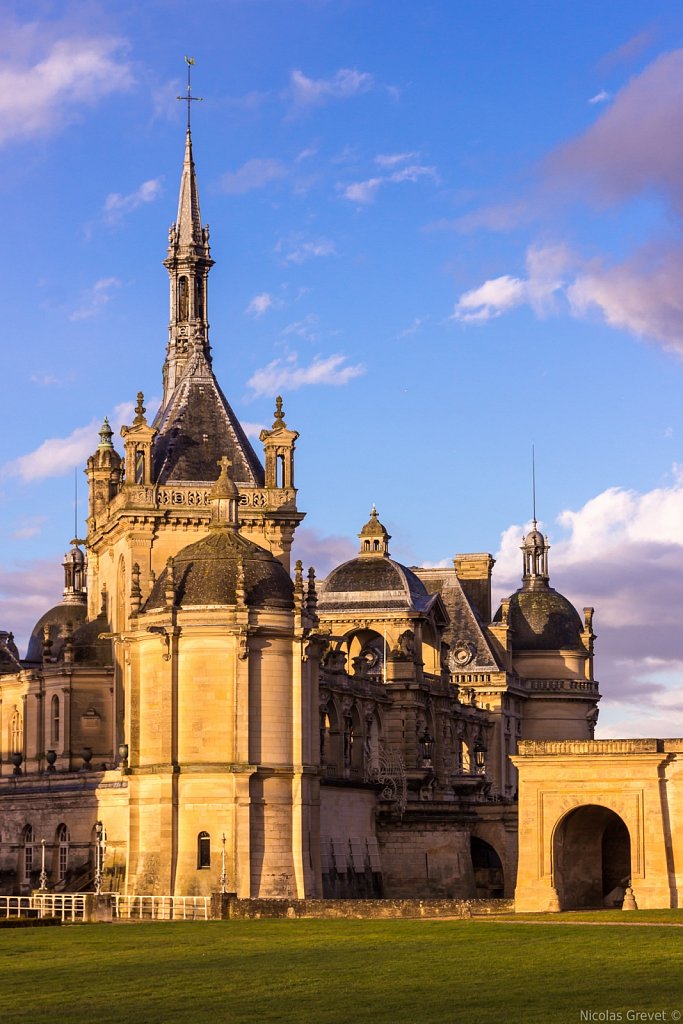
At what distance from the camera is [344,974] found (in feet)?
140

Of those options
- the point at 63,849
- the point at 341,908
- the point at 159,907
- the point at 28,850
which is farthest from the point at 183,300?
the point at 341,908

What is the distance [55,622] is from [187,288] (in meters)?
22.7

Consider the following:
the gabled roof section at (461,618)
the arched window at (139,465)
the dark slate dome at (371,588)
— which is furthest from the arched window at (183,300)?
the gabled roof section at (461,618)

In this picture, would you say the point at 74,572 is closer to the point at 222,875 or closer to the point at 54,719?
the point at 54,719

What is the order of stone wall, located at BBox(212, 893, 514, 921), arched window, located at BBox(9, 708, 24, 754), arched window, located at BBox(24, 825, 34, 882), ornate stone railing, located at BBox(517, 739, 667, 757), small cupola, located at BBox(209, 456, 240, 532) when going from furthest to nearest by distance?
arched window, located at BBox(9, 708, 24, 754), arched window, located at BBox(24, 825, 34, 882), small cupola, located at BBox(209, 456, 240, 532), ornate stone railing, located at BBox(517, 739, 667, 757), stone wall, located at BBox(212, 893, 514, 921)

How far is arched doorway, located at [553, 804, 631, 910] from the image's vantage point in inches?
3054

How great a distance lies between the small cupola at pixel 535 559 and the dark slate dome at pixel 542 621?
162 centimetres

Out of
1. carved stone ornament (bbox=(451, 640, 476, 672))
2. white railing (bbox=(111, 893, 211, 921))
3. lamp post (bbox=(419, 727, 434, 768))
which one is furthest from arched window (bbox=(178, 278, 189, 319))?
carved stone ornament (bbox=(451, 640, 476, 672))

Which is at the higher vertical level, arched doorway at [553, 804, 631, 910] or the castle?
the castle

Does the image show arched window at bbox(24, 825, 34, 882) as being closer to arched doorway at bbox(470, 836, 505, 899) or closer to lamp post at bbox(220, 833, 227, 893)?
lamp post at bbox(220, 833, 227, 893)

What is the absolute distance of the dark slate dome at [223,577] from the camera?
79812 millimetres

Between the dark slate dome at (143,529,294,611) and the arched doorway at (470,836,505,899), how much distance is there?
1038 inches

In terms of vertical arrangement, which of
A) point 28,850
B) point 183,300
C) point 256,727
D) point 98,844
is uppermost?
point 183,300

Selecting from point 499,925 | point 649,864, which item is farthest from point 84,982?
point 649,864
